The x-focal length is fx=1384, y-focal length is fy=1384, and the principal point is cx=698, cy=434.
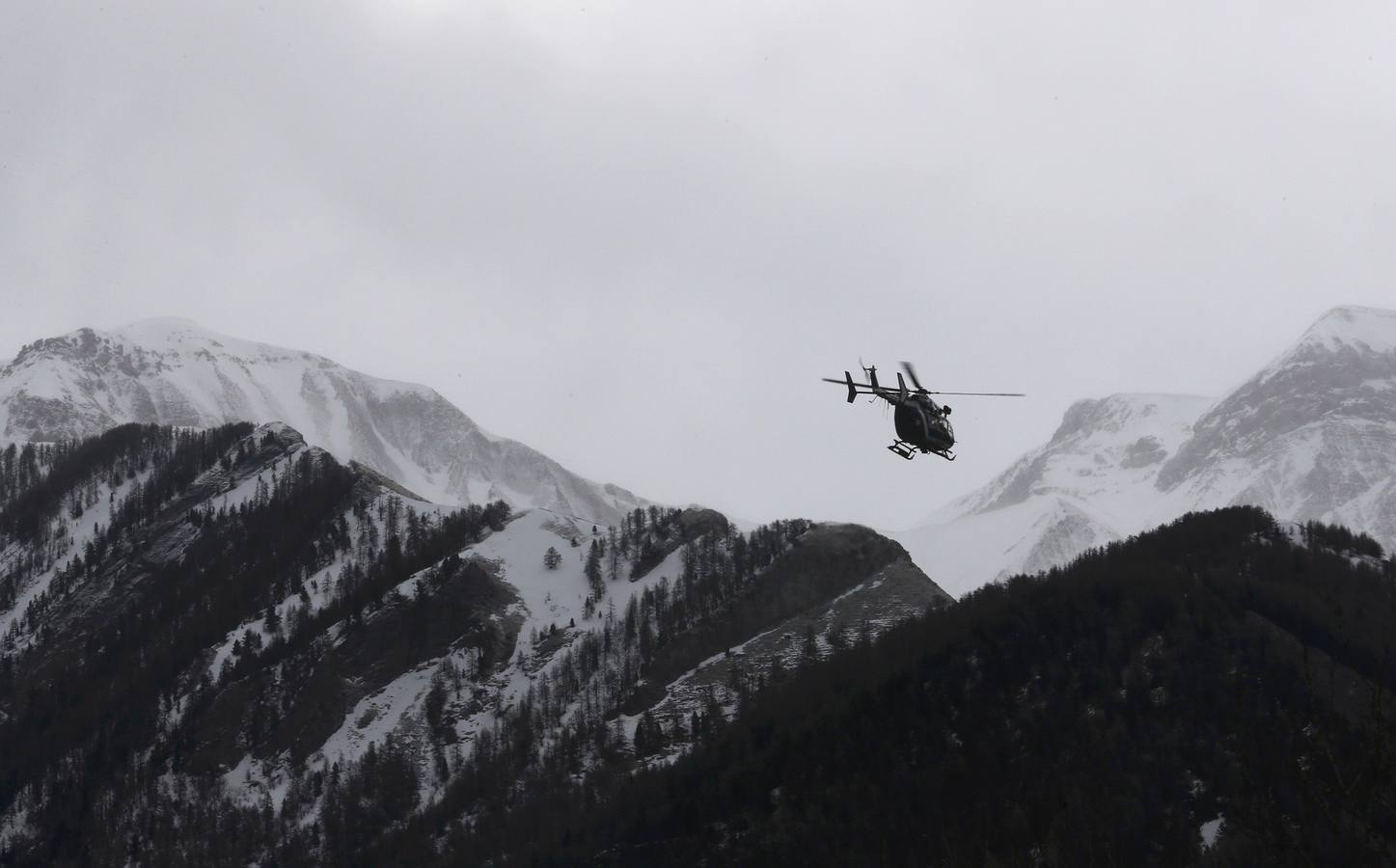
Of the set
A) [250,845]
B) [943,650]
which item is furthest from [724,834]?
[250,845]

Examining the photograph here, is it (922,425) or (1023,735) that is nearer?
(922,425)

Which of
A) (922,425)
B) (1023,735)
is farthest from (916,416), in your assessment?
(1023,735)

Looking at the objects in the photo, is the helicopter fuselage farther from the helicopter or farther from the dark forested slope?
the dark forested slope

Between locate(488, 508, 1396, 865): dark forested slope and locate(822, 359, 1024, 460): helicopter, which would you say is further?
locate(488, 508, 1396, 865): dark forested slope

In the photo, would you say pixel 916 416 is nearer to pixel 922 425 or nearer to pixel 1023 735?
pixel 922 425

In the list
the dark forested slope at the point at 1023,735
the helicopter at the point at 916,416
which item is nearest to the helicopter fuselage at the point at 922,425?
the helicopter at the point at 916,416

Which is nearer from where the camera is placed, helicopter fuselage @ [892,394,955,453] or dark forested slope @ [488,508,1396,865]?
helicopter fuselage @ [892,394,955,453]

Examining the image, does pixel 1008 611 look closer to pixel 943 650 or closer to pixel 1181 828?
pixel 943 650

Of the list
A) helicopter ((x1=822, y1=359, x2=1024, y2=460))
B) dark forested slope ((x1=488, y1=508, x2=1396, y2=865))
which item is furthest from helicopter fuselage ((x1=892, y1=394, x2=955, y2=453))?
dark forested slope ((x1=488, y1=508, x2=1396, y2=865))

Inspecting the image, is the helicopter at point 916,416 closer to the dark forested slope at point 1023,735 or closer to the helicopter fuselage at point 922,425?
the helicopter fuselage at point 922,425

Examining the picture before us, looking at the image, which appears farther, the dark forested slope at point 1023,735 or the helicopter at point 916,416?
the dark forested slope at point 1023,735

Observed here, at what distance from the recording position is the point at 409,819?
19475cm

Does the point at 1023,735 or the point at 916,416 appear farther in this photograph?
the point at 1023,735

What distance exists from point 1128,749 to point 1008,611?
114 ft
